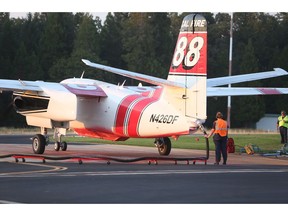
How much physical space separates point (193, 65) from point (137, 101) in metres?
3.10

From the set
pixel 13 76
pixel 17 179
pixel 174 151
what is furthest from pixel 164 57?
pixel 17 179

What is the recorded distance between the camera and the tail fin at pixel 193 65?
91.8 ft

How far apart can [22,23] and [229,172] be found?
8101cm

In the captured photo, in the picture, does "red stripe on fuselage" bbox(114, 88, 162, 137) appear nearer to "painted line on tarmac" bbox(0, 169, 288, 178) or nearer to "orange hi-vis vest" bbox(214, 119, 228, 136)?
"orange hi-vis vest" bbox(214, 119, 228, 136)

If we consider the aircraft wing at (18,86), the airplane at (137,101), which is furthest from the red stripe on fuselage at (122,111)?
the aircraft wing at (18,86)

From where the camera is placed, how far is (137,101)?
30.3 meters

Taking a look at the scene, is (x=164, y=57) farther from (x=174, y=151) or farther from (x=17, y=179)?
(x=17, y=179)

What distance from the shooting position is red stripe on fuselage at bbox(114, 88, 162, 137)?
29.9 m

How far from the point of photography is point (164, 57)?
9588 cm

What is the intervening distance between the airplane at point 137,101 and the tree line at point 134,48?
47.0 metres

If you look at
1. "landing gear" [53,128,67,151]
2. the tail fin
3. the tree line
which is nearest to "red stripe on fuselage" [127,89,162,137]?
the tail fin

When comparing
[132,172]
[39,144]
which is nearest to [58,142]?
[39,144]

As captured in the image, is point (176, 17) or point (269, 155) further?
point (176, 17)

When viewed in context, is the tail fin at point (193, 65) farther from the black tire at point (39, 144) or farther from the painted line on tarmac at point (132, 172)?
the black tire at point (39, 144)
